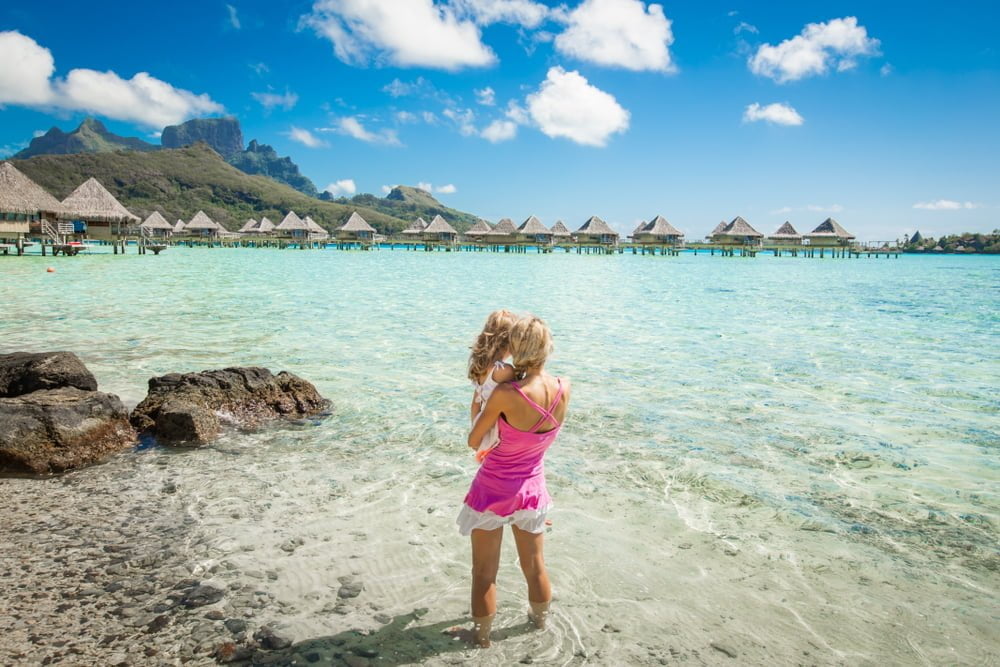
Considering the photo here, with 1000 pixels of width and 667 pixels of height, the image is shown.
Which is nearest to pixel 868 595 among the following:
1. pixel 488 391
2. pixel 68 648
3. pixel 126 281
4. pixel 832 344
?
pixel 488 391

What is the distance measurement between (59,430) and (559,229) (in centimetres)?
6339

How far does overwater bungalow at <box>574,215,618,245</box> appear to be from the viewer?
64188mm

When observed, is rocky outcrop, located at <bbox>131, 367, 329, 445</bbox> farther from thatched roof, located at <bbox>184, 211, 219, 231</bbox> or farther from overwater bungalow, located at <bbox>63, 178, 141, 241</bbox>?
thatched roof, located at <bbox>184, 211, 219, 231</bbox>

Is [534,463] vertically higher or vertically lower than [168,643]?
higher

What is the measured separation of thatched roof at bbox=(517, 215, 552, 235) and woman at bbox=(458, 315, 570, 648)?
209 ft

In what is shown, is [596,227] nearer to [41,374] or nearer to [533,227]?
[533,227]

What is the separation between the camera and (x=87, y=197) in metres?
36.8

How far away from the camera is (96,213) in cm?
3591

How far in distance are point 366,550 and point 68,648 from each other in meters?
1.35

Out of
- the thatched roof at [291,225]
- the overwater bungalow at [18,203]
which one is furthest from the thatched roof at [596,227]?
the overwater bungalow at [18,203]

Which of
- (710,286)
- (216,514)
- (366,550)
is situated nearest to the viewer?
(366,550)

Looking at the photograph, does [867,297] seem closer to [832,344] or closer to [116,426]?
[832,344]

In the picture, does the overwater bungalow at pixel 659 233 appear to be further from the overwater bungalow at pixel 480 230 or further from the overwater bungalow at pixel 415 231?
the overwater bungalow at pixel 415 231

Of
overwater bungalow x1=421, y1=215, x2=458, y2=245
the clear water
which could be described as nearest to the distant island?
overwater bungalow x1=421, y1=215, x2=458, y2=245
